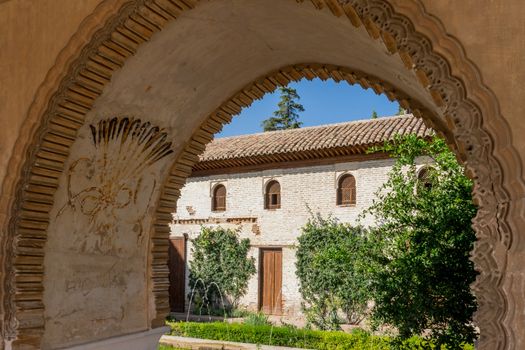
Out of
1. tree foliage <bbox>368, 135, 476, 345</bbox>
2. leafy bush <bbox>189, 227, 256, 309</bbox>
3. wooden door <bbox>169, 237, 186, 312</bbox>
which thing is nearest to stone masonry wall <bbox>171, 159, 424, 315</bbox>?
leafy bush <bbox>189, 227, 256, 309</bbox>

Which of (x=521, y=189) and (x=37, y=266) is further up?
(x=521, y=189)

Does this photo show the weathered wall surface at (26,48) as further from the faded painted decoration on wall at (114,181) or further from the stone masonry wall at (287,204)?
the stone masonry wall at (287,204)

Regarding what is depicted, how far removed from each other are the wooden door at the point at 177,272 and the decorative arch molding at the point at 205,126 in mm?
11068

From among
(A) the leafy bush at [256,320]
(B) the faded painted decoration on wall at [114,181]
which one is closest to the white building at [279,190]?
(A) the leafy bush at [256,320]

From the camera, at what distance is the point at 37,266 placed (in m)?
3.36

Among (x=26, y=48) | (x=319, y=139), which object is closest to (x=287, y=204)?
(x=319, y=139)

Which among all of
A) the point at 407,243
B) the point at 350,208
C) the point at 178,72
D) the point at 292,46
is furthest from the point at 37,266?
the point at 350,208

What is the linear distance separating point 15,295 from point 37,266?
0.22m

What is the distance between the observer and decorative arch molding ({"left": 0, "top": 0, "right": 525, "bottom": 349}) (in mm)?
1800

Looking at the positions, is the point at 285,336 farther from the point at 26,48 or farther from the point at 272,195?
the point at 26,48

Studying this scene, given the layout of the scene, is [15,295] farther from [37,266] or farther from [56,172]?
[56,172]

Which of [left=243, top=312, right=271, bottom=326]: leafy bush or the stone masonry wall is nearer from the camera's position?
[left=243, top=312, right=271, bottom=326]: leafy bush

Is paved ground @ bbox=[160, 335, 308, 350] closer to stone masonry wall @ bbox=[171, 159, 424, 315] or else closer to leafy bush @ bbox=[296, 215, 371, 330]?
leafy bush @ bbox=[296, 215, 371, 330]

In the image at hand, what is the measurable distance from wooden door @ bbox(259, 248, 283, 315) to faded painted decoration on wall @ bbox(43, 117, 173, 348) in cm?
941
